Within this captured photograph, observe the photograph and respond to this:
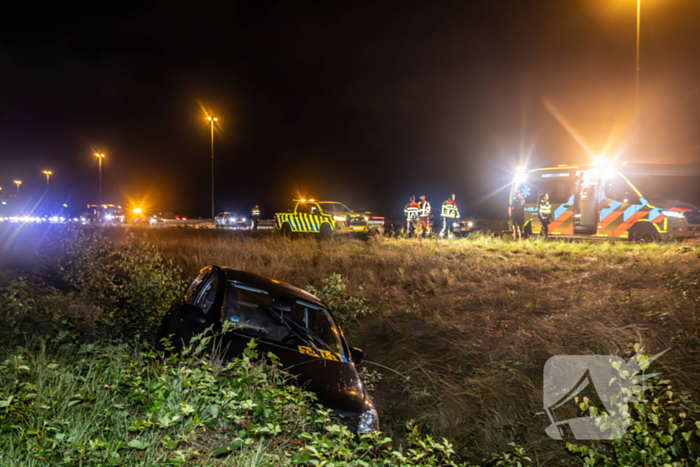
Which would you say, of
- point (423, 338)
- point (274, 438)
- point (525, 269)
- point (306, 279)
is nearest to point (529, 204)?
point (525, 269)

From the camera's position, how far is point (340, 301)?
23.7 ft

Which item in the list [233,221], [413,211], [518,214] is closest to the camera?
[518,214]

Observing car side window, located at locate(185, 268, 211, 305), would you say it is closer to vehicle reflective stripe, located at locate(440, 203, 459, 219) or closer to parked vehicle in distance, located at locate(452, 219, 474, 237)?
vehicle reflective stripe, located at locate(440, 203, 459, 219)

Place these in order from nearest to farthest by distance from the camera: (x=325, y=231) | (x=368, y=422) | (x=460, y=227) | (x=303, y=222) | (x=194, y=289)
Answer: (x=368, y=422) < (x=194, y=289) < (x=325, y=231) < (x=303, y=222) < (x=460, y=227)

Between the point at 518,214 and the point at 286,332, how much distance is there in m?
12.5

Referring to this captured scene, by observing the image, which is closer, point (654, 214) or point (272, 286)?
point (272, 286)

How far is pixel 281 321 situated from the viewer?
402 cm

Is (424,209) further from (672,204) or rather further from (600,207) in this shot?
(672,204)

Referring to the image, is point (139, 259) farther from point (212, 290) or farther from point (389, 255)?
point (389, 255)

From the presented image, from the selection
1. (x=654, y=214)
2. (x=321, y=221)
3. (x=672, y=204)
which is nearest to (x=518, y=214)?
(x=654, y=214)

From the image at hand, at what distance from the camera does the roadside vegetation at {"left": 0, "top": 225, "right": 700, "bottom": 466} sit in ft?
6.89

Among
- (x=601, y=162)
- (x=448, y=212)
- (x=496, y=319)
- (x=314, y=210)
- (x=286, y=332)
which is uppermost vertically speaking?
(x=601, y=162)

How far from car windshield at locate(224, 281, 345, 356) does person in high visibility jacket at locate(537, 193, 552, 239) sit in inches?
451

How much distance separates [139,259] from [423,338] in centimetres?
502
